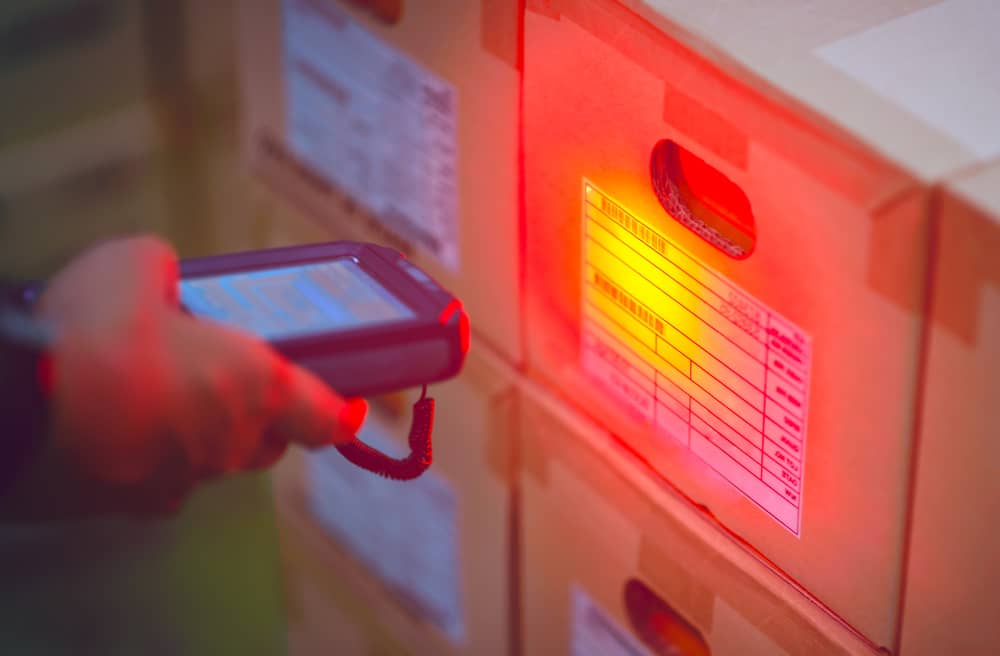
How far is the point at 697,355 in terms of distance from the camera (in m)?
0.83

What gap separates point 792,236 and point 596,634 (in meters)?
0.42

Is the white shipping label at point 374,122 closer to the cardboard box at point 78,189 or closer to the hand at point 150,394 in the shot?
the hand at point 150,394

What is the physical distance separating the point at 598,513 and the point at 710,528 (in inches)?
4.3

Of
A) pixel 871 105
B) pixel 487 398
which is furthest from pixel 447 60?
pixel 871 105

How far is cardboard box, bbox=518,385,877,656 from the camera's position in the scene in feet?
2.83

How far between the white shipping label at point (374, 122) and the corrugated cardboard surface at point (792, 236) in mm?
125

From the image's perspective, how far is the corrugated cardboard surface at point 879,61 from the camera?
2.23ft

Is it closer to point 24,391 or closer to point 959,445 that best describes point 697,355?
point 959,445

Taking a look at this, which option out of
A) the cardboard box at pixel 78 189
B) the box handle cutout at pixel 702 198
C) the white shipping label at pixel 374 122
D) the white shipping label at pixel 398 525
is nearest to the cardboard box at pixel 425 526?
the white shipping label at pixel 398 525

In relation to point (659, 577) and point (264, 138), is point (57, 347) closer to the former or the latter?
point (659, 577)

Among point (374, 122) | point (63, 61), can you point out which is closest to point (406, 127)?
point (374, 122)

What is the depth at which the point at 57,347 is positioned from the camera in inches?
24.4

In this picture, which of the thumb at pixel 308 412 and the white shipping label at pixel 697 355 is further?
the white shipping label at pixel 697 355

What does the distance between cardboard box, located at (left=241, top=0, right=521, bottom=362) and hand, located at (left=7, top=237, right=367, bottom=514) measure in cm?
33
